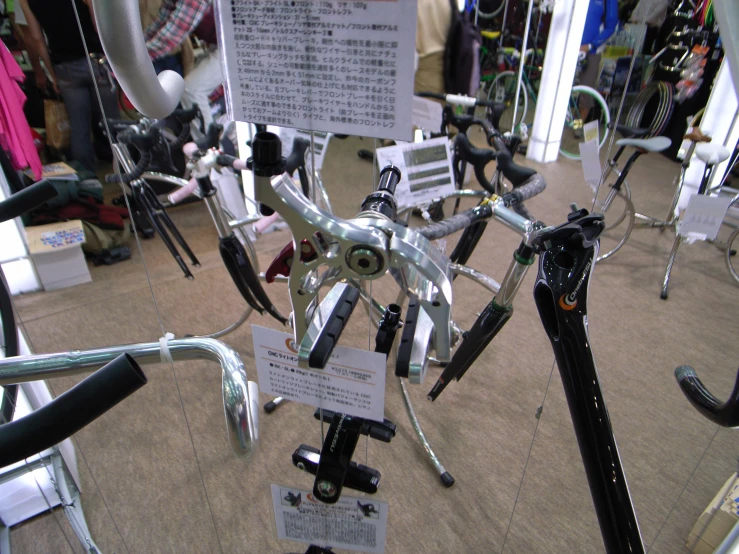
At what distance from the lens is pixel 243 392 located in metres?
0.53

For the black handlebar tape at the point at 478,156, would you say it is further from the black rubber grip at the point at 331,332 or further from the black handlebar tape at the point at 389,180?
the black rubber grip at the point at 331,332

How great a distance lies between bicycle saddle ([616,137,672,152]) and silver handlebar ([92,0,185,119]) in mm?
2057

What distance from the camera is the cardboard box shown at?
208cm

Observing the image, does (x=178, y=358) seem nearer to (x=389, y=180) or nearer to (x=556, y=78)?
(x=389, y=180)

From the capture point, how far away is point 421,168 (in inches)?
58.0

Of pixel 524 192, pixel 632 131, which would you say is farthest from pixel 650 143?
pixel 524 192

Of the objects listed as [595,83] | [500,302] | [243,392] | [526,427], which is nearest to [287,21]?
[243,392]

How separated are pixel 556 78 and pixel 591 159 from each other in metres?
2.46

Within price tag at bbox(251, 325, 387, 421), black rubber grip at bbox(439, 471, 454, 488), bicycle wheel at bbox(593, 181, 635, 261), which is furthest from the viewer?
bicycle wheel at bbox(593, 181, 635, 261)

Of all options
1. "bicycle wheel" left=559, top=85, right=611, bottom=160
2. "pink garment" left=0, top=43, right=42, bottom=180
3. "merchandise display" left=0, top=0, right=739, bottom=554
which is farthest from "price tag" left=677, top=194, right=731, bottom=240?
"pink garment" left=0, top=43, right=42, bottom=180

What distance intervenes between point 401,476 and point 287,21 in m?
1.26

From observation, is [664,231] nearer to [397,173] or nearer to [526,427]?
[526,427]

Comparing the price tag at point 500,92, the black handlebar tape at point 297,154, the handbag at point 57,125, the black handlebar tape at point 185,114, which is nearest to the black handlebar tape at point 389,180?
the black handlebar tape at point 297,154

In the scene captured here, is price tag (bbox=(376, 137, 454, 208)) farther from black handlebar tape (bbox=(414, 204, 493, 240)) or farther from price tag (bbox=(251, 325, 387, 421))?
price tag (bbox=(251, 325, 387, 421))
